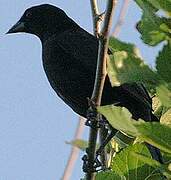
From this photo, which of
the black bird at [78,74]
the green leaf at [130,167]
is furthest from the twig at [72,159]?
the green leaf at [130,167]

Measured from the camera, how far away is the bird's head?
14.5 ft

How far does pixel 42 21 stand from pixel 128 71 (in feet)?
10.5

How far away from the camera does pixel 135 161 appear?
187cm

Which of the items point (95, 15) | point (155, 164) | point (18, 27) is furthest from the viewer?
point (18, 27)

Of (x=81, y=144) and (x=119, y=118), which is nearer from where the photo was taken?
(x=119, y=118)

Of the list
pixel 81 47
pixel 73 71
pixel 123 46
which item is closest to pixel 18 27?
pixel 81 47

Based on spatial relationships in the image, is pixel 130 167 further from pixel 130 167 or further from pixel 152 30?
pixel 152 30

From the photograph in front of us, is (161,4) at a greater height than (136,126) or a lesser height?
greater

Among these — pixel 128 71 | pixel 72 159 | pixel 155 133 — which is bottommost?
pixel 72 159

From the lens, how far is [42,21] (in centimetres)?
454

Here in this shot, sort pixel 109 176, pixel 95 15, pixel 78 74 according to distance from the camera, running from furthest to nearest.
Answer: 1. pixel 78 74
2. pixel 95 15
3. pixel 109 176

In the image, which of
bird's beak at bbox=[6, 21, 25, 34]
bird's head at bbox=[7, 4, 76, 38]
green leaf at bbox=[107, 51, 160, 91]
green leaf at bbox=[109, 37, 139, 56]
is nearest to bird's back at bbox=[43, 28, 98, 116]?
bird's head at bbox=[7, 4, 76, 38]

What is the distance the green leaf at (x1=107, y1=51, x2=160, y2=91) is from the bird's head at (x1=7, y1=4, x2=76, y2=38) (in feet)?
9.82

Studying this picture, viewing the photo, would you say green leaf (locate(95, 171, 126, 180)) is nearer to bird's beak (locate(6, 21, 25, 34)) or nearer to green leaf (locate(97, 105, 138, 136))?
green leaf (locate(97, 105, 138, 136))
